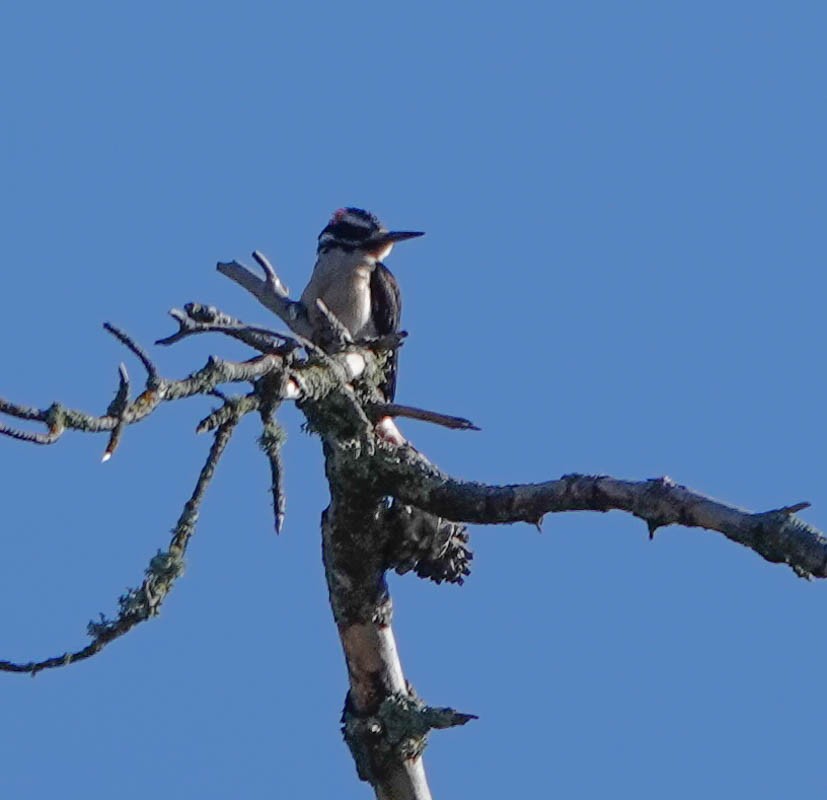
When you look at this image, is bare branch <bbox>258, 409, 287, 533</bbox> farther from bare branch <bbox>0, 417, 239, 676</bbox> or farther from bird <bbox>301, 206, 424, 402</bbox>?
bird <bbox>301, 206, 424, 402</bbox>

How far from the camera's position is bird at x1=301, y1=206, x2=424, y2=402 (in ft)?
31.5

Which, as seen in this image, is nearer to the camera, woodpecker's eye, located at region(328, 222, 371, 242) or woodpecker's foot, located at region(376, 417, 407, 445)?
woodpecker's foot, located at region(376, 417, 407, 445)

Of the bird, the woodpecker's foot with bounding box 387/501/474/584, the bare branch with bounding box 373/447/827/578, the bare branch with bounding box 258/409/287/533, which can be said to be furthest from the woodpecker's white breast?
the bare branch with bounding box 258/409/287/533

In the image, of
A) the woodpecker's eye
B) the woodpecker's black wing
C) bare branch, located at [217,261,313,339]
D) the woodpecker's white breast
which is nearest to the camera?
bare branch, located at [217,261,313,339]

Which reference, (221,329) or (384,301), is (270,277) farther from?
(384,301)

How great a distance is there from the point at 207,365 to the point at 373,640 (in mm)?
1571

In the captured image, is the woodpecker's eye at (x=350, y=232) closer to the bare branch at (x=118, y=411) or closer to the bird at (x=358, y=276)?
the bird at (x=358, y=276)

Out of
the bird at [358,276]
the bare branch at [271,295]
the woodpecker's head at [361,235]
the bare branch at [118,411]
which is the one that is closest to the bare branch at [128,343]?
the bare branch at [118,411]

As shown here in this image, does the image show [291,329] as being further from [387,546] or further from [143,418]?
[143,418]

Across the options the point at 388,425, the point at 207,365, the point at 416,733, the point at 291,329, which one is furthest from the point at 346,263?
the point at 207,365

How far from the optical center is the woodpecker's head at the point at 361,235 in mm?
10031

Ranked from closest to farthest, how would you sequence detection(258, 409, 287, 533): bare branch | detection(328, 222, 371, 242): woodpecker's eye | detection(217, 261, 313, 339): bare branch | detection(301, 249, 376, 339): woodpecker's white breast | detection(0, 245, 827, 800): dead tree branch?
detection(0, 245, 827, 800): dead tree branch → detection(258, 409, 287, 533): bare branch → detection(217, 261, 313, 339): bare branch → detection(301, 249, 376, 339): woodpecker's white breast → detection(328, 222, 371, 242): woodpecker's eye

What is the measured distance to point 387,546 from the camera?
215 inches

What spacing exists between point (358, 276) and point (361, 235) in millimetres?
434
